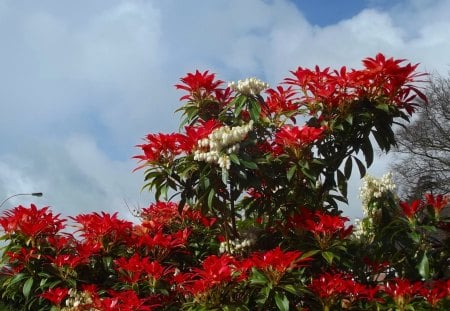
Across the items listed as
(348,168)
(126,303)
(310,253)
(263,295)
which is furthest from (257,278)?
(348,168)

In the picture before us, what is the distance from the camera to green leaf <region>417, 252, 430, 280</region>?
420 cm

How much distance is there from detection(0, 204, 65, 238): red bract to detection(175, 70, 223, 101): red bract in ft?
4.36

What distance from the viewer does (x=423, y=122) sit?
1109 inches

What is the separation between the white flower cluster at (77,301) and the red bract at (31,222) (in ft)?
1.89

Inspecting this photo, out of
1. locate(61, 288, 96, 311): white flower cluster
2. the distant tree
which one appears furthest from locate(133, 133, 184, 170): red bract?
the distant tree

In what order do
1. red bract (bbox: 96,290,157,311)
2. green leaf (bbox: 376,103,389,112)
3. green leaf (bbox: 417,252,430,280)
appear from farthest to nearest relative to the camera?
green leaf (bbox: 376,103,389,112), green leaf (bbox: 417,252,430,280), red bract (bbox: 96,290,157,311)

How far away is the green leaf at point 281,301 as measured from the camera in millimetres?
3586

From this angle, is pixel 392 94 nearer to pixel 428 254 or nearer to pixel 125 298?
pixel 428 254

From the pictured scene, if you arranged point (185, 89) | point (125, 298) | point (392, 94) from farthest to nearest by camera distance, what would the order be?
point (185, 89) → point (392, 94) → point (125, 298)

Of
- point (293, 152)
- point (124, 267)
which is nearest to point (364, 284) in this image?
point (293, 152)

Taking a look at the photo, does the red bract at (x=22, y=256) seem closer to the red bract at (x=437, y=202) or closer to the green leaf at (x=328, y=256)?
the green leaf at (x=328, y=256)

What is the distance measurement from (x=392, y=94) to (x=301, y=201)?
99 cm

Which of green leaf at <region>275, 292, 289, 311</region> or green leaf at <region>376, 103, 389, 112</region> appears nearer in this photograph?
green leaf at <region>275, 292, 289, 311</region>

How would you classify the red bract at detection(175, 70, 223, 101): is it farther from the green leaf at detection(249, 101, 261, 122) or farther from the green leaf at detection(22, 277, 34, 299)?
the green leaf at detection(22, 277, 34, 299)
